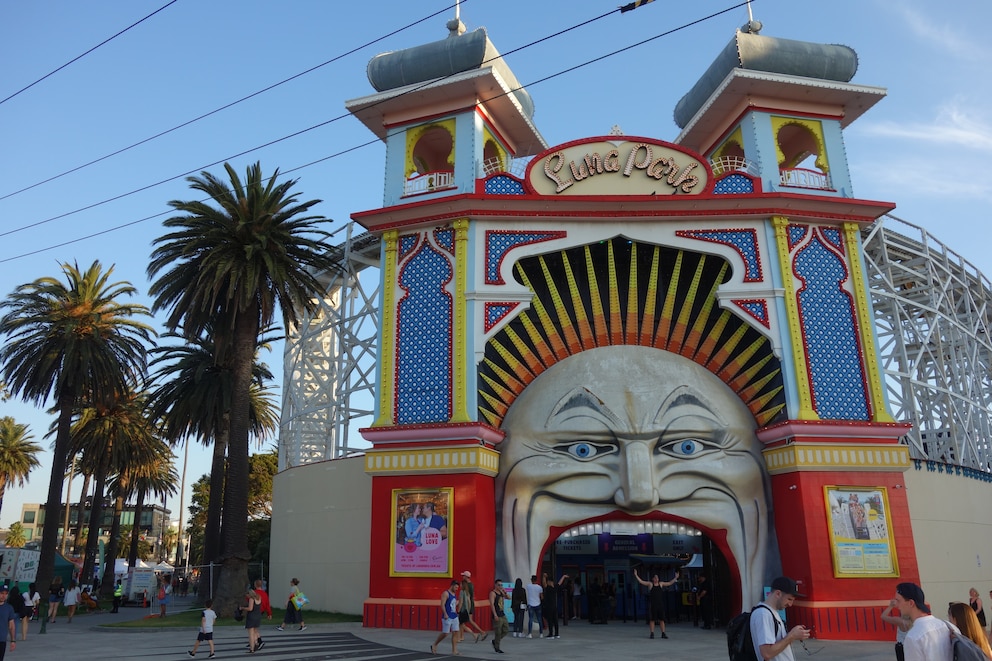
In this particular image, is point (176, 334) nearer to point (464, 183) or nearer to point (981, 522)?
point (464, 183)

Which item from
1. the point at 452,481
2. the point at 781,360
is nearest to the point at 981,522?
the point at 781,360

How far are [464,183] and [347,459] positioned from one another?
9.25 meters

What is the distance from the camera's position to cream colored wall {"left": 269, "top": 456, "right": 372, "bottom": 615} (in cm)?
2277

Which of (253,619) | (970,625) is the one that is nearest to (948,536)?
(253,619)

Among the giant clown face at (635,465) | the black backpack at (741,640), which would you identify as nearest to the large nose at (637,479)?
the giant clown face at (635,465)

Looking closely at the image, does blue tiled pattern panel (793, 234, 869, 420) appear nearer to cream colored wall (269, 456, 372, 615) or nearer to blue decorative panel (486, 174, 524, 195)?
blue decorative panel (486, 174, 524, 195)

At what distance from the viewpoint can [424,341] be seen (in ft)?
69.1

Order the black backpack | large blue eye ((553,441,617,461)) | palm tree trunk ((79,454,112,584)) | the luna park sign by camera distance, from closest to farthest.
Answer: the black backpack < large blue eye ((553,441,617,461)) < the luna park sign < palm tree trunk ((79,454,112,584))

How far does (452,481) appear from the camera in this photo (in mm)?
19453

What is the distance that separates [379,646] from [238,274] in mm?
13084

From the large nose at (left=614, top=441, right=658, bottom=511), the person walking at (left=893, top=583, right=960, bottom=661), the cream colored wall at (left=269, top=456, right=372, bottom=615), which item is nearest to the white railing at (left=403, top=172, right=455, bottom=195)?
the cream colored wall at (left=269, top=456, right=372, bottom=615)

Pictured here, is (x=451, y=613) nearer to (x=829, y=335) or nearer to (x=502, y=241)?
(x=502, y=241)

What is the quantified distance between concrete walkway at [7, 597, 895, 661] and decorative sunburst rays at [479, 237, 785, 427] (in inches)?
238

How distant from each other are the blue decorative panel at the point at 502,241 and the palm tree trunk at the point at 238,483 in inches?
345
